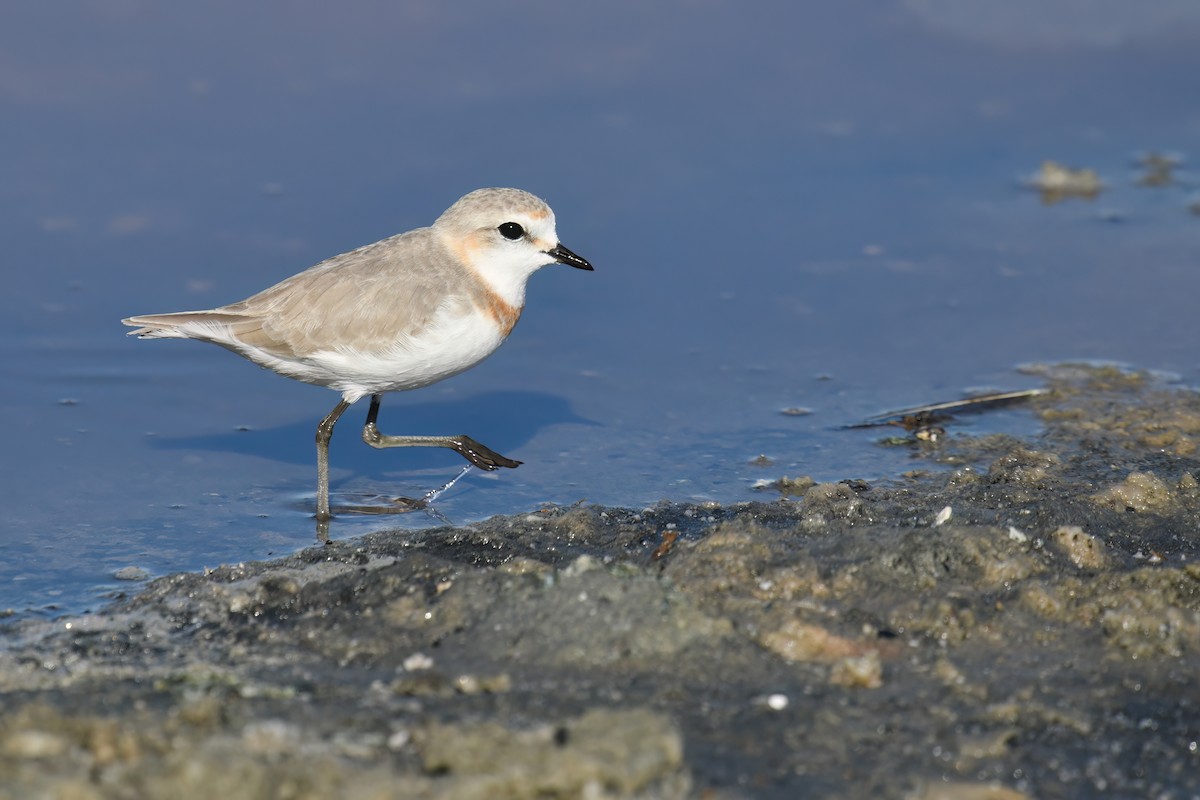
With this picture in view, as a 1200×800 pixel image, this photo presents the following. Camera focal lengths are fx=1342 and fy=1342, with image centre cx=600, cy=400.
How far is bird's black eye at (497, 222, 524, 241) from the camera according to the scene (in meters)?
6.92

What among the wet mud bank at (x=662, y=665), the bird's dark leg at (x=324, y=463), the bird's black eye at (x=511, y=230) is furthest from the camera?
the bird's black eye at (x=511, y=230)

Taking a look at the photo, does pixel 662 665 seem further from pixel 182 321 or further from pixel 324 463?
pixel 182 321

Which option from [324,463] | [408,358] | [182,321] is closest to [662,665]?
[408,358]

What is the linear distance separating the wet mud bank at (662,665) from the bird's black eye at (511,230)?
1.88 meters

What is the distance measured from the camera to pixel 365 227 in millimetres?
9094

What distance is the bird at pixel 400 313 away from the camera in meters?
Answer: 6.58

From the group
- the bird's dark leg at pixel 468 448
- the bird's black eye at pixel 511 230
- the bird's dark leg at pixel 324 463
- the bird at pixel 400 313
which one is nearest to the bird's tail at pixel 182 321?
the bird at pixel 400 313

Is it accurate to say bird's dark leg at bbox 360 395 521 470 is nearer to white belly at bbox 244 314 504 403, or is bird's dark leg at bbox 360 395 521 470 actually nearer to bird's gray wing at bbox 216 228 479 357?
white belly at bbox 244 314 504 403

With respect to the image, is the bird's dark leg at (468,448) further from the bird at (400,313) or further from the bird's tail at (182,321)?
the bird's tail at (182,321)

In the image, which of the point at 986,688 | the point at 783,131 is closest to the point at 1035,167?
the point at 783,131

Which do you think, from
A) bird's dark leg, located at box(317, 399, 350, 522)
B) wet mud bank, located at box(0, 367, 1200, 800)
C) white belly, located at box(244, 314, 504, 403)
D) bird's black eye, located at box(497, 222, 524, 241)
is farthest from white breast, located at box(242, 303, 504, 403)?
wet mud bank, located at box(0, 367, 1200, 800)

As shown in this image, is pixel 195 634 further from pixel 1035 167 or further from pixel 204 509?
pixel 1035 167

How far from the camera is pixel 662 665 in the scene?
12.8 ft

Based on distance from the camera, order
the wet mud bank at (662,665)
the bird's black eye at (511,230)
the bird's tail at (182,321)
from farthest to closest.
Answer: the bird's black eye at (511,230) < the bird's tail at (182,321) < the wet mud bank at (662,665)
